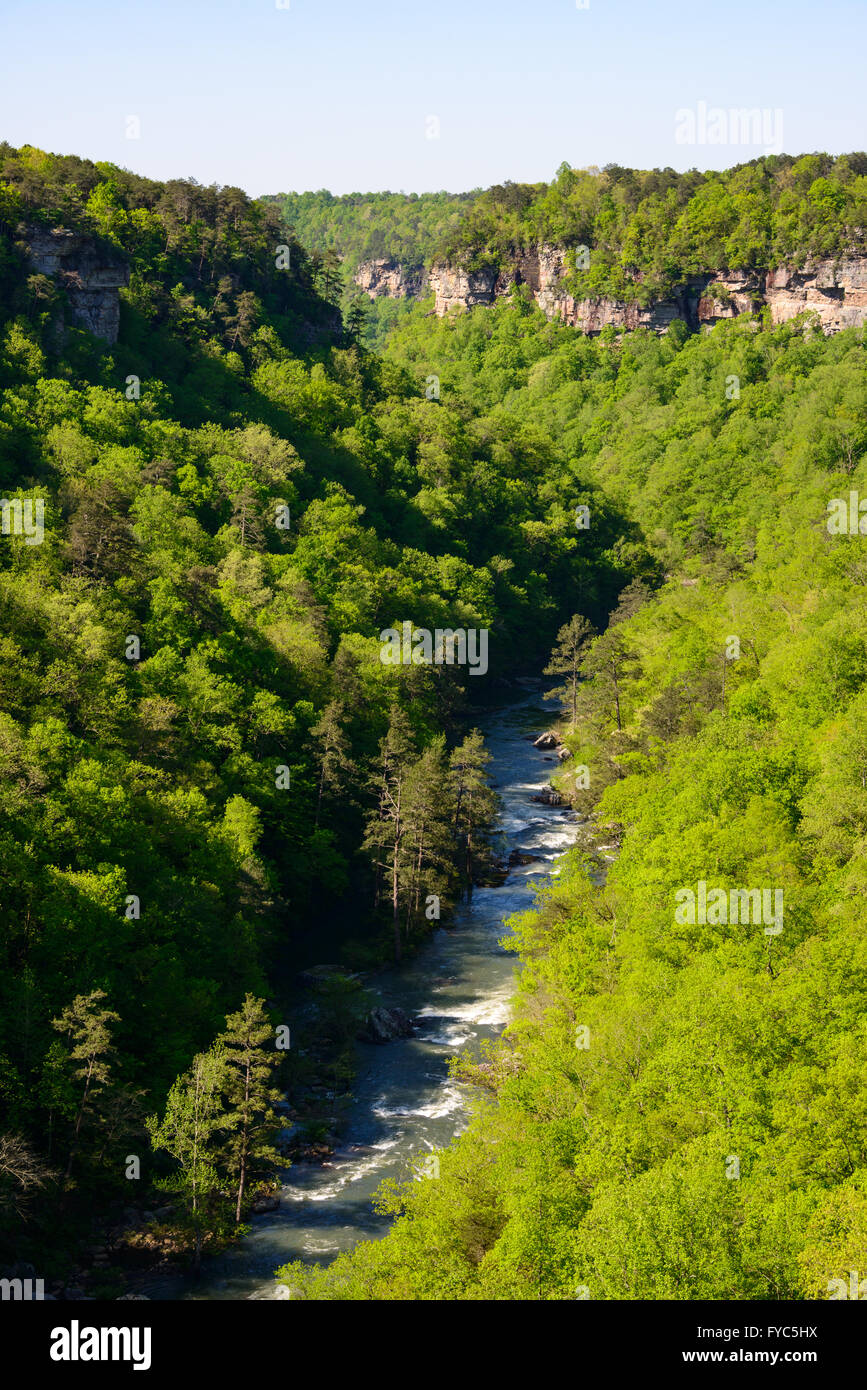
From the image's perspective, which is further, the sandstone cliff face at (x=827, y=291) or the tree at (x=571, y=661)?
the sandstone cliff face at (x=827, y=291)

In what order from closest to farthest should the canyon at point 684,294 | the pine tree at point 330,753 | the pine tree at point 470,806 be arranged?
the pine tree at point 330,753
the pine tree at point 470,806
the canyon at point 684,294

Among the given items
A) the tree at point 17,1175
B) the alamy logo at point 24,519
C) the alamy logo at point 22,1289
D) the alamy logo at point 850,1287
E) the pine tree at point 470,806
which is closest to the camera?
the alamy logo at point 850,1287

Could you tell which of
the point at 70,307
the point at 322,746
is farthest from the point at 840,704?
the point at 70,307

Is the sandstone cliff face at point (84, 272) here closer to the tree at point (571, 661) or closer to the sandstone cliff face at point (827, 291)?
the tree at point (571, 661)

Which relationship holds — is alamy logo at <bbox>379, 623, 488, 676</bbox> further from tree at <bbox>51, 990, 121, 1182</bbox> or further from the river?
tree at <bbox>51, 990, 121, 1182</bbox>

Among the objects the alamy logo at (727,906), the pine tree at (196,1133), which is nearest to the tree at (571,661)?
the alamy logo at (727,906)

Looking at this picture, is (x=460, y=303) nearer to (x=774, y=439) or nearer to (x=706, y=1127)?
(x=774, y=439)

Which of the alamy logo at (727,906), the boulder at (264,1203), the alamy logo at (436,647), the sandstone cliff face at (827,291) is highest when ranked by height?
the sandstone cliff face at (827,291)
